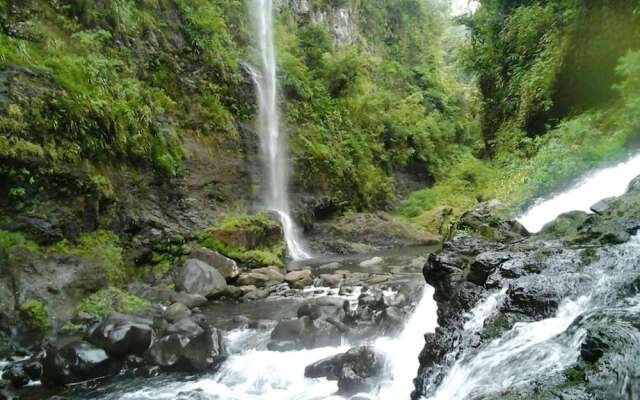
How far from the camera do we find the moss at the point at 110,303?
8609 millimetres

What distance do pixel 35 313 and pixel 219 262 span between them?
425cm

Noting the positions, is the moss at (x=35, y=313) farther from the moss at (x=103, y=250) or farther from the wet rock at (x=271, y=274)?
the wet rock at (x=271, y=274)

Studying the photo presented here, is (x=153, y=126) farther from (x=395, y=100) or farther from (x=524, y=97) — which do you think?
(x=395, y=100)

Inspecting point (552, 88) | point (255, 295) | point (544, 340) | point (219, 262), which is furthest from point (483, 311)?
point (552, 88)

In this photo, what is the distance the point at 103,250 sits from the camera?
995cm

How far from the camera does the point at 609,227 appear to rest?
5.10m

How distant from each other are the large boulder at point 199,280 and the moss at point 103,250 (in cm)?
123

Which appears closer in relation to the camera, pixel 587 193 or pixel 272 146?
pixel 587 193

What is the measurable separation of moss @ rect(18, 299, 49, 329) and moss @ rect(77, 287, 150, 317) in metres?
0.62

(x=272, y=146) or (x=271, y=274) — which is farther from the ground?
(x=272, y=146)

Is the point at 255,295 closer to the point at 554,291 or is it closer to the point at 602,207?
the point at 602,207

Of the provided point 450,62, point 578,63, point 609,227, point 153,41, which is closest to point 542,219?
point 609,227

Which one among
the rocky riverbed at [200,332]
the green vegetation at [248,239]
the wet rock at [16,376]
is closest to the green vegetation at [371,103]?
the green vegetation at [248,239]

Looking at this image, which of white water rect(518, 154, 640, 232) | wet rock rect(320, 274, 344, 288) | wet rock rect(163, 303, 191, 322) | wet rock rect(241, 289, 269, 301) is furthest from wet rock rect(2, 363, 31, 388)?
white water rect(518, 154, 640, 232)
